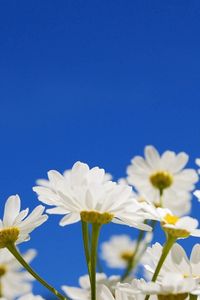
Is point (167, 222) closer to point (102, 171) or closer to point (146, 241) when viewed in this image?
point (102, 171)

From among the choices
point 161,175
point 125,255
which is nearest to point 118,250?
point 125,255

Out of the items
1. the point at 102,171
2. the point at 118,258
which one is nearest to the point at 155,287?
the point at 102,171

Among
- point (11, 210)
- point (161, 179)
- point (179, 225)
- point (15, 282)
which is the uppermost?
point (161, 179)

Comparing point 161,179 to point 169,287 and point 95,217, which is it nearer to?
point 95,217

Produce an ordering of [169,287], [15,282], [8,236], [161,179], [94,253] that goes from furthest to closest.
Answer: [161,179] → [15,282] → [8,236] → [94,253] → [169,287]

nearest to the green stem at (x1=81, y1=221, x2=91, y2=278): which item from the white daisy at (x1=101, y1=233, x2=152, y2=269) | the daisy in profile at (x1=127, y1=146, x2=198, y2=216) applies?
the daisy in profile at (x1=127, y1=146, x2=198, y2=216)

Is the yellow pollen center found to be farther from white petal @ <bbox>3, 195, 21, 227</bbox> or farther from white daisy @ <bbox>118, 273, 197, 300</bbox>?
white petal @ <bbox>3, 195, 21, 227</bbox>
